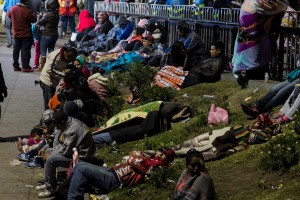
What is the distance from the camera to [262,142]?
12312 mm

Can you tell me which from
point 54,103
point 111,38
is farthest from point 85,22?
point 54,103

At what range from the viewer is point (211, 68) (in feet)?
57.2

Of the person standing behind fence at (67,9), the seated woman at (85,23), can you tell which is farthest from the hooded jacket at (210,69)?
the person standing behind fence at (67,9)

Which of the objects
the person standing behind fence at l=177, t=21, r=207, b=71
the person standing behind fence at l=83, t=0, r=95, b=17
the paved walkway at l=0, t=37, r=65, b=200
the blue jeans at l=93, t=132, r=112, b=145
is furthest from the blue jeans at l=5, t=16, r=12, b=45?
→ the blue jeans at l=93, t=132, r=112, b=145

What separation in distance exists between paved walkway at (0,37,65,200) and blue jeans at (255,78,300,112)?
131 inches

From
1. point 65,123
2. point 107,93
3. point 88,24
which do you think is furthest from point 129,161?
point 88,24

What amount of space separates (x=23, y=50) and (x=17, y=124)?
6714mm

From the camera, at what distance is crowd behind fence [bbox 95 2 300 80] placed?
1579 cm

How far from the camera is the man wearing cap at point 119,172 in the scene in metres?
11.7

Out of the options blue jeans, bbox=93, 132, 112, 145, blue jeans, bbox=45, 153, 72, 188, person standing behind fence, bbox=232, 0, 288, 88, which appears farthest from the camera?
person standing behind fence, bbox=232, 0, 288, 88

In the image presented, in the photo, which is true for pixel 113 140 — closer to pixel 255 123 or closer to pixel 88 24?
pixel 255 123

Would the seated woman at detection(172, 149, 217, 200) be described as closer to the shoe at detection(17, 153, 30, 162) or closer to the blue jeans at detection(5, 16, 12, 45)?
the shoe at detection(17, 153, 30, 162)

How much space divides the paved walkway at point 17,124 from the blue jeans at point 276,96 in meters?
3.33

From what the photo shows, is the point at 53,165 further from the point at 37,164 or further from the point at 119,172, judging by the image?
the point at 37,164
